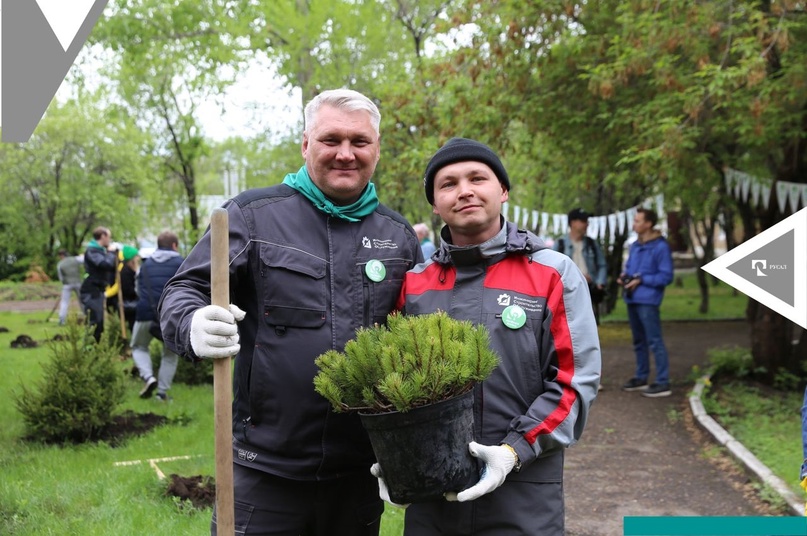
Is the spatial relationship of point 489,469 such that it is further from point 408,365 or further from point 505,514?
point 408,365

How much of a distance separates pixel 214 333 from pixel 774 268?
2.76m

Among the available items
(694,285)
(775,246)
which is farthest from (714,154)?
(694,285)

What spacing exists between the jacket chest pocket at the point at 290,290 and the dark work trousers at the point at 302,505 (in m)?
Result: 0.54

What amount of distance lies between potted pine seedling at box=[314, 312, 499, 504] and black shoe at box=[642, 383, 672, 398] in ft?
26.7

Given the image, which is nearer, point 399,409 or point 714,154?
point 399,409

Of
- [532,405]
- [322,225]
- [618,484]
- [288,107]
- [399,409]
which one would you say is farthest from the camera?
[288,107]

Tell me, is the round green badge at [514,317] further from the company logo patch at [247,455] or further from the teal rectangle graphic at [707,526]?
the teal rectangle graphic at [707,526]

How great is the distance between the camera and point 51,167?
34250mm

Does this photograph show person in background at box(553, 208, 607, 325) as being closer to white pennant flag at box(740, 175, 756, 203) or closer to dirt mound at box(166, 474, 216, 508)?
white pennant flag at box(740, 175, 756, 203)

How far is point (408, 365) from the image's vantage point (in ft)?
7.43

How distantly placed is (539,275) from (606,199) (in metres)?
17.7

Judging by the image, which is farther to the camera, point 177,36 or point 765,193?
point 177,36

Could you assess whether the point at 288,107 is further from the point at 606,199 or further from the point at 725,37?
the point at 725,37
